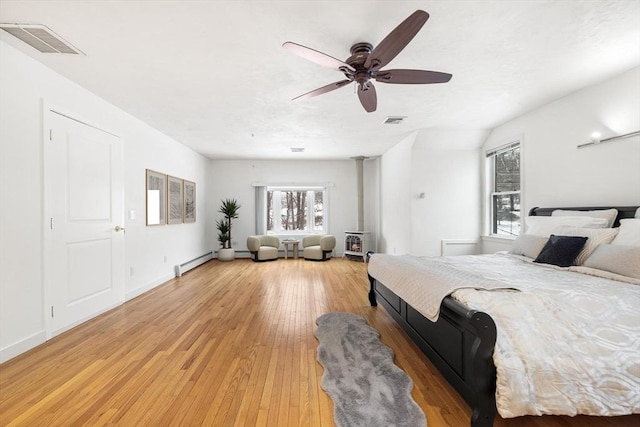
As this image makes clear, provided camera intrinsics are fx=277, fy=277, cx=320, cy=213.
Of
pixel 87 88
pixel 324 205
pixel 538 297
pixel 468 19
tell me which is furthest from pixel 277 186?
pixel 538 297

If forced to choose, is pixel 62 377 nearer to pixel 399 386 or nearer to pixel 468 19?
pixel 399 386

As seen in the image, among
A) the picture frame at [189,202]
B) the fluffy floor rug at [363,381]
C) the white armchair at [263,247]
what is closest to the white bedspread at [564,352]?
the fluffy floor rug at [363,381]

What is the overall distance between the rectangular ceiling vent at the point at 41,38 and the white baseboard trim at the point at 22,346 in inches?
97.6

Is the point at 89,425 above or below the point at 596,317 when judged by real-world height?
below

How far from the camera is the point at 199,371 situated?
2.08 meters

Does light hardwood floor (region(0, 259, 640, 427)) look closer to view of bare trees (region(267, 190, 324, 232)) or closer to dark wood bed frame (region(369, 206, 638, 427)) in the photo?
dark wood bed frame (region(369, 206, 638, 427))

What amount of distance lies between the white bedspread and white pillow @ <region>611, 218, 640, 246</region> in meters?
0.93

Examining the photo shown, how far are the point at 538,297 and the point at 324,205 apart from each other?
6.30m

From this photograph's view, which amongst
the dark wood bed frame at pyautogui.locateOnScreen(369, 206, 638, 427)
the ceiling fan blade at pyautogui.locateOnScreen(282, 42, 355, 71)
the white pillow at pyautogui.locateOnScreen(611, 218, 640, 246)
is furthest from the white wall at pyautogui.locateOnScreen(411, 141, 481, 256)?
the ceiling fan blade at pyautogui.locateOnScreen(282, 42, 355, 71)

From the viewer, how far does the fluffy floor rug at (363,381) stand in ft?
5.13

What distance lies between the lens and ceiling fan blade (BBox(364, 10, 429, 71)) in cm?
157

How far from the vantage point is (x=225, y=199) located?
24.6 ft

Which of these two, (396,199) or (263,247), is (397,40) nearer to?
(396,199)

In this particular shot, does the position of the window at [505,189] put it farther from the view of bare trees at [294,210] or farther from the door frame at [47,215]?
the door frame at [47,215]
